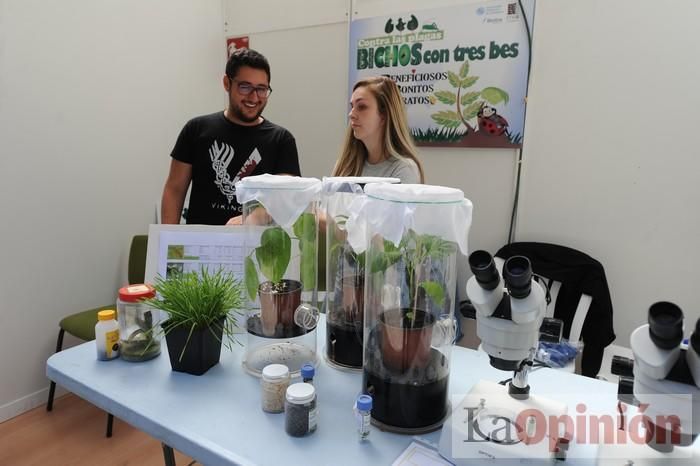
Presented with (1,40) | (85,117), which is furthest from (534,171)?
(1,40)

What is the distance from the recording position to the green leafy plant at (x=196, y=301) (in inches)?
40.6

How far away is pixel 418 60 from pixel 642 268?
5.19 ft

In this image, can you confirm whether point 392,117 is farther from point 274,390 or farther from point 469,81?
point 274,390

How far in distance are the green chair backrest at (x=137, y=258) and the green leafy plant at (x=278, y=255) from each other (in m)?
1.72

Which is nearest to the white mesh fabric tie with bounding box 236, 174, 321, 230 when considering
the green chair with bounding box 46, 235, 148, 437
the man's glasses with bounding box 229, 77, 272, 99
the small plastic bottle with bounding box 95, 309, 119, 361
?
the small plastic bottle with bounding box 95, 309, 119, 361

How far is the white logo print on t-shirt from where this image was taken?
2.20m

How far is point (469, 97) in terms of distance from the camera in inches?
96.0

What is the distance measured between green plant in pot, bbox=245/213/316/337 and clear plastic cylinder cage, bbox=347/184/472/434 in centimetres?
19

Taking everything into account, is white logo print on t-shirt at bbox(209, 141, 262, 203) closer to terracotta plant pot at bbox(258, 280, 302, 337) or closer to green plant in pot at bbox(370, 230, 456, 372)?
terracotta plant pot at bbox(258, 280, 302, 337)

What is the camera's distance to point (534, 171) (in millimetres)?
2326

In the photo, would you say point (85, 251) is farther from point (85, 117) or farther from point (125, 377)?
point (125, 377)

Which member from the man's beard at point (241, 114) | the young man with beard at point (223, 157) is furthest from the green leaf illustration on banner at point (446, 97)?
the man's beard at point (241, 114)

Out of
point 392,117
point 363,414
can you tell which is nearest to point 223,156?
point 392,117

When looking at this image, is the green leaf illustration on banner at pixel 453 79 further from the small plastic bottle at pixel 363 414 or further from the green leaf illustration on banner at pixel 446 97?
the small plastic bottle at pixel 363 414
